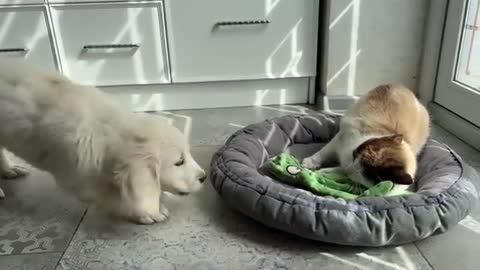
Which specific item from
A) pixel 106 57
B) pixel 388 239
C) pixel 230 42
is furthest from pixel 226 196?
pixel 106 57

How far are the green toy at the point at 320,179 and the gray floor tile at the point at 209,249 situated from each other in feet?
0.66

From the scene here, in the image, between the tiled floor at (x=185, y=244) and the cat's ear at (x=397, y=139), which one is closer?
the tiled floor at (x=185, y=244)

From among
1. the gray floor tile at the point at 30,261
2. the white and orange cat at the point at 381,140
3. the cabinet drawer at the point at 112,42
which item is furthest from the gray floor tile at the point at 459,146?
the gray floor tile at the point at 30,261

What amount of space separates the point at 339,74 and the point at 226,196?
3.99ft

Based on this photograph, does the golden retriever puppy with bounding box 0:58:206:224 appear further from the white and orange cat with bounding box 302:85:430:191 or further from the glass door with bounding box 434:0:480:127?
the glass door with bounding box 434:0:480:127

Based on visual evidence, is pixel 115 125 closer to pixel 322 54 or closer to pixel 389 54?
pixel 322 54

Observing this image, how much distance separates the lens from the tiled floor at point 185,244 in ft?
3.73

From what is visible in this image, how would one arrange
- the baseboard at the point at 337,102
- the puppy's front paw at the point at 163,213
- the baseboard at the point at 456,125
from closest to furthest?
the puppy's front paw at the point at 163,213
the baseboard at the point at 456,125
the baseboard at the point at 337,102

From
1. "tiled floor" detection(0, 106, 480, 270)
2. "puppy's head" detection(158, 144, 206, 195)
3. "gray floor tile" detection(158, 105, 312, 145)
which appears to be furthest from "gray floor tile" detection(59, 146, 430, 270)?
"gray floor tile" detection(158, 105, 312, 145)

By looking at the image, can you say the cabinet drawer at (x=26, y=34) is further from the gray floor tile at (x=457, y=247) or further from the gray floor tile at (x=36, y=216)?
the gray floor tile at (x=457, y=247)

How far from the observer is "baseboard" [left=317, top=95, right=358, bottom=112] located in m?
2.27

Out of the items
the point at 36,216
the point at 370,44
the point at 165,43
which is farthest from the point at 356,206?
the point at 165,43

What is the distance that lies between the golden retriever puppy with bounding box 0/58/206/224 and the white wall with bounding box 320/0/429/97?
48.1 inches

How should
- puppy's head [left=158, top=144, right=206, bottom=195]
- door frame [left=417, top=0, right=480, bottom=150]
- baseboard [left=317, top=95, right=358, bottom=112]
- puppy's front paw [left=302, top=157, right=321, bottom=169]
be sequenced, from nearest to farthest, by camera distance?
puppy's head [left=158, top=144, right=206, bottom=195] → puppy's front paw [left=302, top=157, right=321, bottom=169] → door frame [left=417, top=0, right=480, bottom=150] → baseboard [left=317, top=95, right=358, bottom=112]
